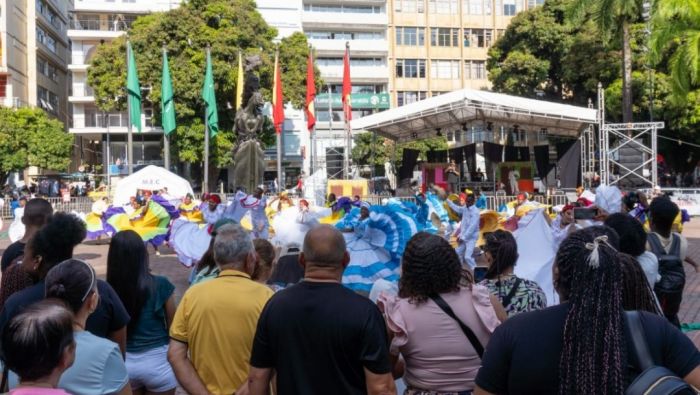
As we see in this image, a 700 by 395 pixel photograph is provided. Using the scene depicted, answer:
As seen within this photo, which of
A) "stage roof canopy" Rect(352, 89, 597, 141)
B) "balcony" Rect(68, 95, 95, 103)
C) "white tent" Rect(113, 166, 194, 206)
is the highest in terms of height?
"balcony" Rect(68, 95, 95, 103)

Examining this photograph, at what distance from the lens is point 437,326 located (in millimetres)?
3568

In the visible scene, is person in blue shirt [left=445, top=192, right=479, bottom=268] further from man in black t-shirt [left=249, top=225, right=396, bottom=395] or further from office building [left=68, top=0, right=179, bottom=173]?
office building [left=68, top=0, right=179, bottom=173]

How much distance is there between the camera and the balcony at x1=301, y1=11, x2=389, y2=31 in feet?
191

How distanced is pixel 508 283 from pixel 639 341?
1.96 metres

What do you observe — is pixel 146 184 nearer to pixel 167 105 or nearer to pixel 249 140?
pixel 167 105

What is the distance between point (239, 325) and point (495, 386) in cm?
157

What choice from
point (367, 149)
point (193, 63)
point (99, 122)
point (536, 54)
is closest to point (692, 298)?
point (193, 63)

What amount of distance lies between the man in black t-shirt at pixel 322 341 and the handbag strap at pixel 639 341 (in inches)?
42.4

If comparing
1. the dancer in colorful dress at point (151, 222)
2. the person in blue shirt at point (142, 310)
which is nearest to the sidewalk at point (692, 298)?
the person in blue shirt at point (142, 310)

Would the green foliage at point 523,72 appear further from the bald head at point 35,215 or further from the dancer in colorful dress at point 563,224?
the bald head at point 35,215

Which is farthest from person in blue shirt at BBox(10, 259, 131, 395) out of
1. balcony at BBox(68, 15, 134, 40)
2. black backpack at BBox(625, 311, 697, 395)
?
balcony at BBox(68, 15, 134, 40)

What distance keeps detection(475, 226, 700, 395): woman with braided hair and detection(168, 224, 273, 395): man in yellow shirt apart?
1497 mm

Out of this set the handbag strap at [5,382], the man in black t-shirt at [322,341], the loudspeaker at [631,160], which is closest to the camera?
the handbag strap at [5,382]

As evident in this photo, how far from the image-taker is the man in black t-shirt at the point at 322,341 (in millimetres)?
3225
